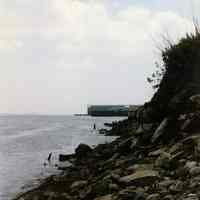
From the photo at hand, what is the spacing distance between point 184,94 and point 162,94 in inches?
164

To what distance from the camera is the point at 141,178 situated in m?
12.1

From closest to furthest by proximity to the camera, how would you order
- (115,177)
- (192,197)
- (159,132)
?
(192,197)
(115,177)
(159,132)

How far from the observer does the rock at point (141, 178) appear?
38.8 feet

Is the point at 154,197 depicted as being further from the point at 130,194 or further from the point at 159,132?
the point at 159,132

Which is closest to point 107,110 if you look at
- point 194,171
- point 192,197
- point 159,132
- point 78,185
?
point 159,132

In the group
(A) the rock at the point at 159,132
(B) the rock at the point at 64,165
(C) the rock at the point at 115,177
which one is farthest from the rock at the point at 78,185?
(B) the rock at the point at 64,165

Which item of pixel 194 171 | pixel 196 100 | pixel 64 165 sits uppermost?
pixel 196 100

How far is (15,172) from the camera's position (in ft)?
102

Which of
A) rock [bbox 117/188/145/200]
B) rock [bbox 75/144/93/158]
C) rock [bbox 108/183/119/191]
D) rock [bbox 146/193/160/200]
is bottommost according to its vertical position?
rock [bbox 75/144/93/158]

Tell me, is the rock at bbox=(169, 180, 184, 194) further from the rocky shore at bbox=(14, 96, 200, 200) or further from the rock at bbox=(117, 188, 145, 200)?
the rock at bbox=(117, 188, 145, 200)

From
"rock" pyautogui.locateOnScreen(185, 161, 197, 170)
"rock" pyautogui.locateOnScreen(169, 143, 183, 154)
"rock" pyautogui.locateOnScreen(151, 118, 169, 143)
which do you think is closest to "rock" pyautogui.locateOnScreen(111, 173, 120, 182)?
"rock" pyautogui.locateOnScreen(169, 143, 183, 154)

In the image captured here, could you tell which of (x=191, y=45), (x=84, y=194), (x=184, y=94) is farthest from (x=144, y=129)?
(x=84, y=194)

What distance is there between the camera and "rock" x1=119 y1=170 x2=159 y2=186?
1184 cm

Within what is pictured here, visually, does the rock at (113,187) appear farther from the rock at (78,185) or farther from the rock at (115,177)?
the rock at (78,185)
